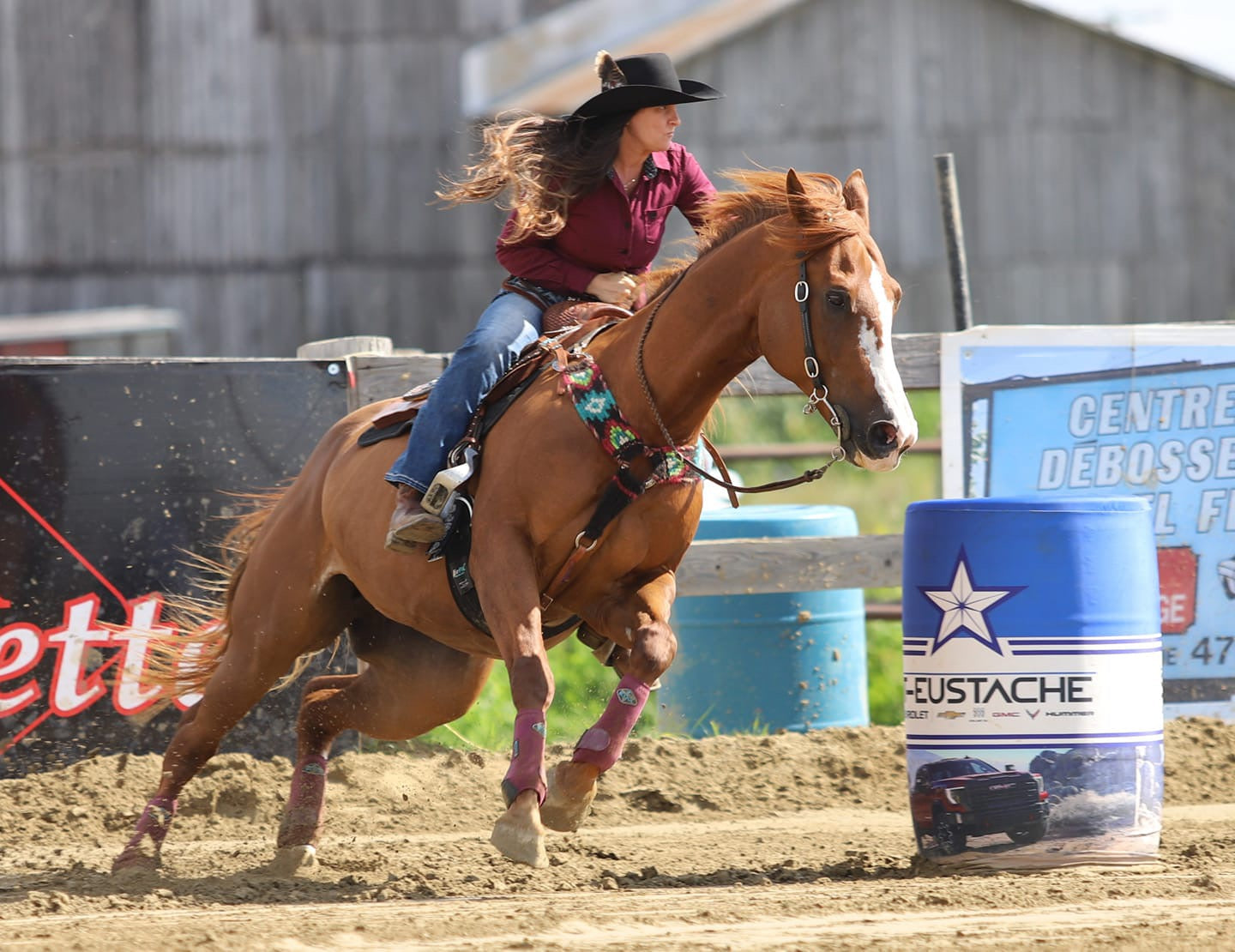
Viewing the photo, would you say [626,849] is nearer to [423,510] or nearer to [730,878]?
[730,878]

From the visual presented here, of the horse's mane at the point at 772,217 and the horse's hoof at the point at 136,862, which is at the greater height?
the horse's mane at the point at 772,217

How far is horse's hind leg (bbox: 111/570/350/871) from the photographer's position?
5711 mm

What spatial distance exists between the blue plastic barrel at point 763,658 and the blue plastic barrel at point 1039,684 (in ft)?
8.29

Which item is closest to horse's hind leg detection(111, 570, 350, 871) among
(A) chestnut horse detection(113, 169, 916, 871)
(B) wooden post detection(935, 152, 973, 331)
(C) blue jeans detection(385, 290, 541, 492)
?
(A) chestnut horse detection(113, 169, 916, 871)

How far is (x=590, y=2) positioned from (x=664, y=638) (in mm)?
13546

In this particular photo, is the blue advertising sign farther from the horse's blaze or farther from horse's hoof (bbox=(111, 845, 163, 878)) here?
horse's hoof (bbox=(111, 845, 163, 878))

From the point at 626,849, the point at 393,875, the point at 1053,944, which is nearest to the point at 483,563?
the point at 393,875

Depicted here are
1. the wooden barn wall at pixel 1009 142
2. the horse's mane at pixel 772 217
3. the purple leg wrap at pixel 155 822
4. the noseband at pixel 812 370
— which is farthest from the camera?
the wooden barn wall at pixel 1009 142

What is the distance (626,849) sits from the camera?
18.5 ft

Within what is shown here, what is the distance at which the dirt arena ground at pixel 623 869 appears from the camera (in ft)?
12.9

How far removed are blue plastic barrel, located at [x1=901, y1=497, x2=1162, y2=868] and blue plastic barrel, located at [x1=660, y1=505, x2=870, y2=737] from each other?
2527 mm

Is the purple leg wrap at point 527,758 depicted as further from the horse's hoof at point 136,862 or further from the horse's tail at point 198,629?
the horse's tail at point 198,629

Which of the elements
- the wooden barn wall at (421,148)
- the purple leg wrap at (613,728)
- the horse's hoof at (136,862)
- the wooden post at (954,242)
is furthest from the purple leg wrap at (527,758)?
the wooden barn wall at (421,148)

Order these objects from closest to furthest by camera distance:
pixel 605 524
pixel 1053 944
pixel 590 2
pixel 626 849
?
pixel 1053 944 → pixel 605 524 → pixel 626 849 → pixel 590 2
